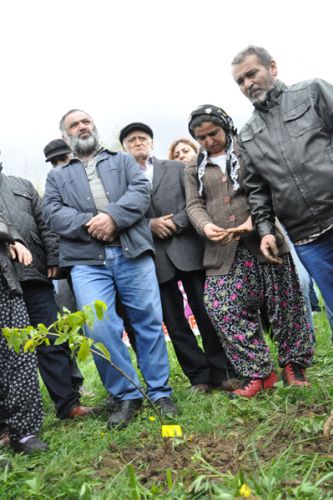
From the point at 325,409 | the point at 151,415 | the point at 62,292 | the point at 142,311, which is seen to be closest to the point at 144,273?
the point at 142,311

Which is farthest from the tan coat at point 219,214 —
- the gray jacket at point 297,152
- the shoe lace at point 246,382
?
the shoe lace at point 246,382

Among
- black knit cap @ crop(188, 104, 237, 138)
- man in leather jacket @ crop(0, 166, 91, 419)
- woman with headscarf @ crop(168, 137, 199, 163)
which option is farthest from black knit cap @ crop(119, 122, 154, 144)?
man in leather jacket @ crop(0, 166, 91, 419)

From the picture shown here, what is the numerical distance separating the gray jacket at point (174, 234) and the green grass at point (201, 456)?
981mm

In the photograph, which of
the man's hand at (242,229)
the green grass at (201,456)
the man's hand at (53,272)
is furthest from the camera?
the man's hand at (53,272)

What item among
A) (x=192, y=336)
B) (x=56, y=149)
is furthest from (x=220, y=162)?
(x=56, y=149)

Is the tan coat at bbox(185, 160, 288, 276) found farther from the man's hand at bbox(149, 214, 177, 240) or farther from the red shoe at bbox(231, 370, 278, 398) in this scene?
the red shoe at bbox(231, 370, 278, 398)

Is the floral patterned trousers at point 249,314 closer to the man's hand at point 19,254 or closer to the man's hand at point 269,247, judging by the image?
the man's hand at point 269,247

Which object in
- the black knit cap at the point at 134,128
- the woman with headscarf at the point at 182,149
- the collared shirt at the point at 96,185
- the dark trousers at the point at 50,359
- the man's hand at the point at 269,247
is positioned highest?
the black knit cap at the point at 134,128

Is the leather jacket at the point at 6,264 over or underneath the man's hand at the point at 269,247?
over

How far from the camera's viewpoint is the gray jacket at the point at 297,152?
9.61 ft

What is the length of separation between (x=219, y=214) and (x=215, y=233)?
290 mm

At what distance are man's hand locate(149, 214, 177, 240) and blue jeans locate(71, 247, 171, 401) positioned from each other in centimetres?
A: 37

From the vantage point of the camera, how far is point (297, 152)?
2.98 m

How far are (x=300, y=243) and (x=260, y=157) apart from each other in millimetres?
565
